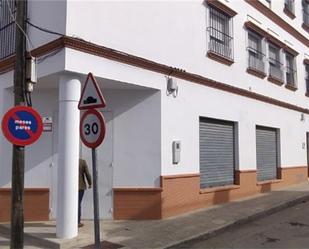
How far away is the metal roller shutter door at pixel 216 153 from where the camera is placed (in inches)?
525

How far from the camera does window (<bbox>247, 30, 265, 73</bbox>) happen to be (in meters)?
16.5

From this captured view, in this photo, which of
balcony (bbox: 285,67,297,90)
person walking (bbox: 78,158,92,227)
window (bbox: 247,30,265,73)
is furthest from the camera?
balcony (bbox: 285,67,297,90)

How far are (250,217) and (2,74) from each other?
7.09 metres

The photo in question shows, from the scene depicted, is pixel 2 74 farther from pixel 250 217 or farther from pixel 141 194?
pixel 250 217

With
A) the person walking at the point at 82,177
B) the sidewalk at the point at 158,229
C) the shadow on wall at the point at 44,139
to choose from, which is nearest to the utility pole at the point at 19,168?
the sidewalk at the point at 158,229

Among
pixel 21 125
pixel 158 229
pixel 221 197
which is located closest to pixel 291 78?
pixel 221 197

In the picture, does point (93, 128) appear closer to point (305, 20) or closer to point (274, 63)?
point (274, 63)

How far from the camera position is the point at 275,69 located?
1878 centimetres

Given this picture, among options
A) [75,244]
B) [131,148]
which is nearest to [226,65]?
[131,148]

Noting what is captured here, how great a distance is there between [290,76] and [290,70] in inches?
10.9

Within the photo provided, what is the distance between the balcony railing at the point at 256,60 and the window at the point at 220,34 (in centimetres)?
155

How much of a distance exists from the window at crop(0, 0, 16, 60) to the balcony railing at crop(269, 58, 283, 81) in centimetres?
1020

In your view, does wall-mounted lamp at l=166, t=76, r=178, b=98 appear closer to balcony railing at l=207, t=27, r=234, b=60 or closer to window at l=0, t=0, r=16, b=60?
balcony railing at l=207, t=27, r=234, b=60

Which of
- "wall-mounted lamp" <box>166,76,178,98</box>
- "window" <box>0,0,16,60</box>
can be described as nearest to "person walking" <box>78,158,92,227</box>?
"wall-mounted lamp" <box>166,76,178,98</box>
